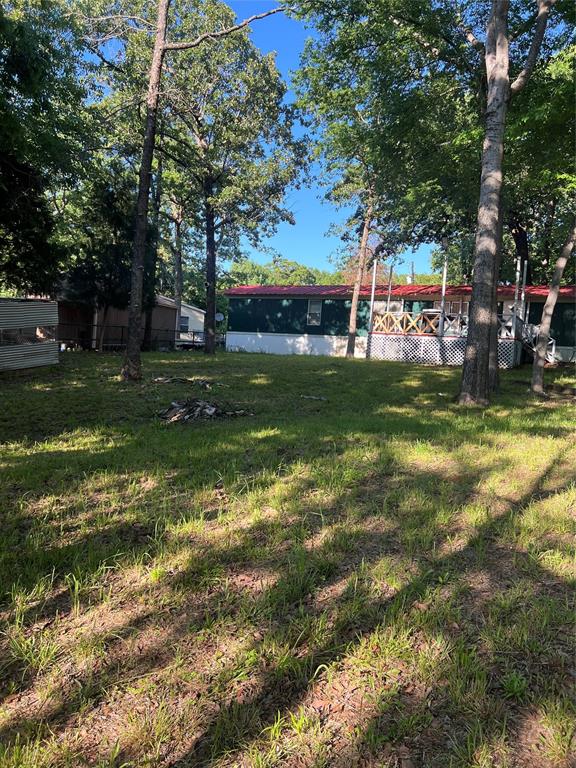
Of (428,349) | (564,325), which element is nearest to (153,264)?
(428,349)

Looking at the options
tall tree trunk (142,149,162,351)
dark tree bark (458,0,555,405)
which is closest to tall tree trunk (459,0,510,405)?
dark tree bark (458,0,555,405)

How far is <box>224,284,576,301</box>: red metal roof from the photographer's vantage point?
20.7 meters

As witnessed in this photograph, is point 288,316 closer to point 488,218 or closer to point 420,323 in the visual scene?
point 420,323

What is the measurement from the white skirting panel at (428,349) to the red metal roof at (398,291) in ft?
10.4

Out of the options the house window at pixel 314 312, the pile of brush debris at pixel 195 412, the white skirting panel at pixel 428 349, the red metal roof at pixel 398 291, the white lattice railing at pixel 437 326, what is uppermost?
the red metal roof at pixel 398 291

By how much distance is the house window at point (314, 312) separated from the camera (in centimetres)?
2572

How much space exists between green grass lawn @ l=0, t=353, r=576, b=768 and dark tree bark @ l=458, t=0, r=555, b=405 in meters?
3.39

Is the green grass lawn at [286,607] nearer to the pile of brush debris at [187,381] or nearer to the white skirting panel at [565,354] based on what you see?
the pile of brush debris at [187,381]

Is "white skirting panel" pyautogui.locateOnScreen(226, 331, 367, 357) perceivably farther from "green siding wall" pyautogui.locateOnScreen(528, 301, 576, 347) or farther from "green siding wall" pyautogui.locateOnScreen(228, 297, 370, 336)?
"green siding wall" pyautogui.locateOnScreen(528, 301, 576, 347)

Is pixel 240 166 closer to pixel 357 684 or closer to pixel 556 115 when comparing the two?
pixel 556 115

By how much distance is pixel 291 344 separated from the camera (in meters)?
26.2

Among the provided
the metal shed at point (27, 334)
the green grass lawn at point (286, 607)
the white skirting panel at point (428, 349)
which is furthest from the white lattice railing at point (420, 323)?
the green grass lawn at point (286, 607)

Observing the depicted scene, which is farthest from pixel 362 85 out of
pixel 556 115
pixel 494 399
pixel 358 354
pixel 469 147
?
pixel 358 354

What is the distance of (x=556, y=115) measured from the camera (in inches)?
348
